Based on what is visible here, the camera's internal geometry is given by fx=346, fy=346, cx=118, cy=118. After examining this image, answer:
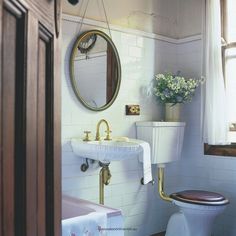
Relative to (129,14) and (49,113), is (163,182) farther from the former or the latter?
(49,113)

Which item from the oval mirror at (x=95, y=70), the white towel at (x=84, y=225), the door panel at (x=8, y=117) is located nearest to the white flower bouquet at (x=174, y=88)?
the oval mirror at (x=95, y=70)

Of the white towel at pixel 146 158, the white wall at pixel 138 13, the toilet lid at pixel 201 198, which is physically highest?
the white wall at pixel 138 13

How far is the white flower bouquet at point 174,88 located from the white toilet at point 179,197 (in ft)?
0.75

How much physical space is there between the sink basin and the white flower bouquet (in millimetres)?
760

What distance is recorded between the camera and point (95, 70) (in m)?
2.64

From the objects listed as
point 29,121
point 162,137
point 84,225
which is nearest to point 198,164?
point 162,137

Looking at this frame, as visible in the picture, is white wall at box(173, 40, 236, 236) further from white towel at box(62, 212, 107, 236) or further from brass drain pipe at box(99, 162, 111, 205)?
white towel at box(62, 212, 107, 236)

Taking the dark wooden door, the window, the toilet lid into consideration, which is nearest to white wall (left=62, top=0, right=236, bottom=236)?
the window

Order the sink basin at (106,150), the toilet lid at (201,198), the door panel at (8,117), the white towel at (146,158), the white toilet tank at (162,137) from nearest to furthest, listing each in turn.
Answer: the door panel at (8,117) → the sink basin at (106,150) → the white towel at (146,158) → the toilet lid at (201,198) → the white toilet tank at (162,137)

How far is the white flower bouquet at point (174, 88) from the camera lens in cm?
299

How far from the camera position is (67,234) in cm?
152

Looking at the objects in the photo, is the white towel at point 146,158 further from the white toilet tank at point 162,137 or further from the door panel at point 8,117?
the door panel at point 8,117

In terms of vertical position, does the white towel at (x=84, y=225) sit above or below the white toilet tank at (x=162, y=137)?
below

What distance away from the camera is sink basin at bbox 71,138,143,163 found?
2229 millimetres
